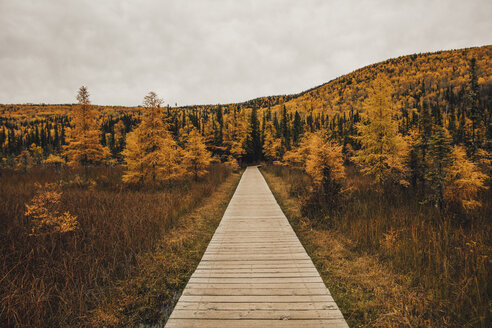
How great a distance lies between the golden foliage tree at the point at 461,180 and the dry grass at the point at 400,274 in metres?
0.98

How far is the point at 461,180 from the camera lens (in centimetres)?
746

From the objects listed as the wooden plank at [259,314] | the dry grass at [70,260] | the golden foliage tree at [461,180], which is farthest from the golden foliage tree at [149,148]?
the golden foliage tree at [461,180]

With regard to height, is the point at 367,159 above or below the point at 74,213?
above

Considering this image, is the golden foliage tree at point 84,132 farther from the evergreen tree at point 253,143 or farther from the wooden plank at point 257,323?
the evergreen tree at point 253,143

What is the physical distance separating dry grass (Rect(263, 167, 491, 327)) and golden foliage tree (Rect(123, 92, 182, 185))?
31.9ft

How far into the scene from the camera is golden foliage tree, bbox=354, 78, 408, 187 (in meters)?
11.3

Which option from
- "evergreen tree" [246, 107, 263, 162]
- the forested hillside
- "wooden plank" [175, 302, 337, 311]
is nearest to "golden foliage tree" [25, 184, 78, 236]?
"wooden plank" [175, 302, 337, 311]

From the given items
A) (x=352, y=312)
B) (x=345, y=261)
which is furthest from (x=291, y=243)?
(x=352, y=312)

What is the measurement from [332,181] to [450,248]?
13.9 feet

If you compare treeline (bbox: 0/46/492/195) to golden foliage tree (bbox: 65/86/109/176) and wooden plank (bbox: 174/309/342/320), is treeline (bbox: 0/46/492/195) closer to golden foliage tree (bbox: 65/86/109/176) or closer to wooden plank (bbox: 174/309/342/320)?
golden foliage tree (bbox: 65/86/109/176)

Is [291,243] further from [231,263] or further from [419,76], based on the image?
[419,76]

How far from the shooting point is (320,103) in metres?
148

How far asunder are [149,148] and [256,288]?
38.0 feet

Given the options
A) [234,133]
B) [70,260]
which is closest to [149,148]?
[70,260]
